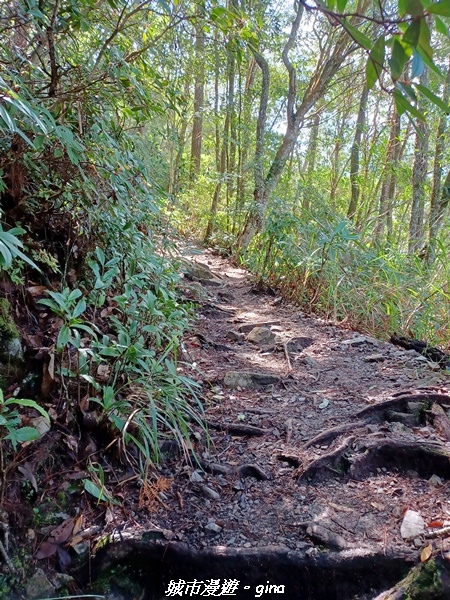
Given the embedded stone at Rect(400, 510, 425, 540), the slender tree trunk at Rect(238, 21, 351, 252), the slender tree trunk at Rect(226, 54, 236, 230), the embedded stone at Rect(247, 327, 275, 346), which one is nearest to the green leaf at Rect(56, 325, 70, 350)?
the embedded stone at Rect(400, 510, 425, 540)

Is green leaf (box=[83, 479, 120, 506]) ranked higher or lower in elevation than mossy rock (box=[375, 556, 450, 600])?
lower

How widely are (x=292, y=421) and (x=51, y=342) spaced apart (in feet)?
4.72

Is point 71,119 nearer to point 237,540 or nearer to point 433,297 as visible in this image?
point 237,540

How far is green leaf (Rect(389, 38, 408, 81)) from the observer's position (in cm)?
57

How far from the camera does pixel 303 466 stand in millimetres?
1863

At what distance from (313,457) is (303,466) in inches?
3.4

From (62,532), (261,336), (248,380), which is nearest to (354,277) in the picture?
(261,336)

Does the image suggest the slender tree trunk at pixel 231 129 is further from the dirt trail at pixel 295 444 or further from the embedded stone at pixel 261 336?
the dirt trail at pixel 295 444

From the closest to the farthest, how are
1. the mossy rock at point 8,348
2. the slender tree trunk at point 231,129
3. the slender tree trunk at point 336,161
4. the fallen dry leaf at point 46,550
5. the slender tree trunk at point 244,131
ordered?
the fallen dry leaf at point 46,550 < the mossy rock at point 8,348 < the slender tree trunk at point 336,161 < the slender tree trunk at point 231,129 < the slender tree trunk at point 244,131

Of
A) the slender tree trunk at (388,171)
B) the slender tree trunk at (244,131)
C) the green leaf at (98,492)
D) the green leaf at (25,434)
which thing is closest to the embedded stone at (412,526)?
the green leaf at (98,492)

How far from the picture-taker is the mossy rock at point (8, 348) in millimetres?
Result: 1586

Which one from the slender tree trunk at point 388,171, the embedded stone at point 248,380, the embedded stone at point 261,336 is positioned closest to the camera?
the embedded stone at point 248,380

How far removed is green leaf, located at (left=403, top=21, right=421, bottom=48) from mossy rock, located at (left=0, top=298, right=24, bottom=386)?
167 centimetres

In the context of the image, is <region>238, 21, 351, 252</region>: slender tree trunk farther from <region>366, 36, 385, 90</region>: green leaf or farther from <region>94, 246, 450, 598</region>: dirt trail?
<region>366, 36, 385, 90</region>: green leaf
